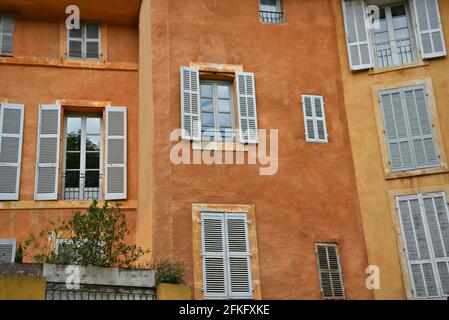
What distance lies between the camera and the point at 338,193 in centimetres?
1322

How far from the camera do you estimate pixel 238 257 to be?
40.2ft

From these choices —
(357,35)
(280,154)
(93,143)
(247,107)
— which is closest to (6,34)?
(93,143)

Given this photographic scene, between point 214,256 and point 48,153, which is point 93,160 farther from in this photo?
point 214,256

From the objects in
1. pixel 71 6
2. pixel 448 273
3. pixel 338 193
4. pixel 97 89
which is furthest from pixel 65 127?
pixel 448 273

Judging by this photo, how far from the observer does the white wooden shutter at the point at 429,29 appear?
14.0 meters

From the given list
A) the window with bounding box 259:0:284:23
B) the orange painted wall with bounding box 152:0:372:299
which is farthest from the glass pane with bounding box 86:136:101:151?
the window with bounding box 259:0:284:23

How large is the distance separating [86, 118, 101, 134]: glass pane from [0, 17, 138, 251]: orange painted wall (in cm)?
42

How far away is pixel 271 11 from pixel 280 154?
3024 mm

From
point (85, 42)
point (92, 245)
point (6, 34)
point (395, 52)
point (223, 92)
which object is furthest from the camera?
point (85, 42)

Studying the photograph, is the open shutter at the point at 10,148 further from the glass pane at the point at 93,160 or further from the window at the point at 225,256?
the window at the point at 225,256

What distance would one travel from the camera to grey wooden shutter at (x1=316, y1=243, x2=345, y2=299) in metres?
12.5

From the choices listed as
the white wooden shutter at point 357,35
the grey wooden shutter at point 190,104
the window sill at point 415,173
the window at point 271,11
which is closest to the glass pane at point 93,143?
the grey wooden shutter at point 190,104

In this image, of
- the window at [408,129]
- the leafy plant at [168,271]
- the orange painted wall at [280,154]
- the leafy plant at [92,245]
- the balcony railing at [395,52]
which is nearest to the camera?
the leafy plant at [92,245]

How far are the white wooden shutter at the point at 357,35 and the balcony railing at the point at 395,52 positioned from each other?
259mm
